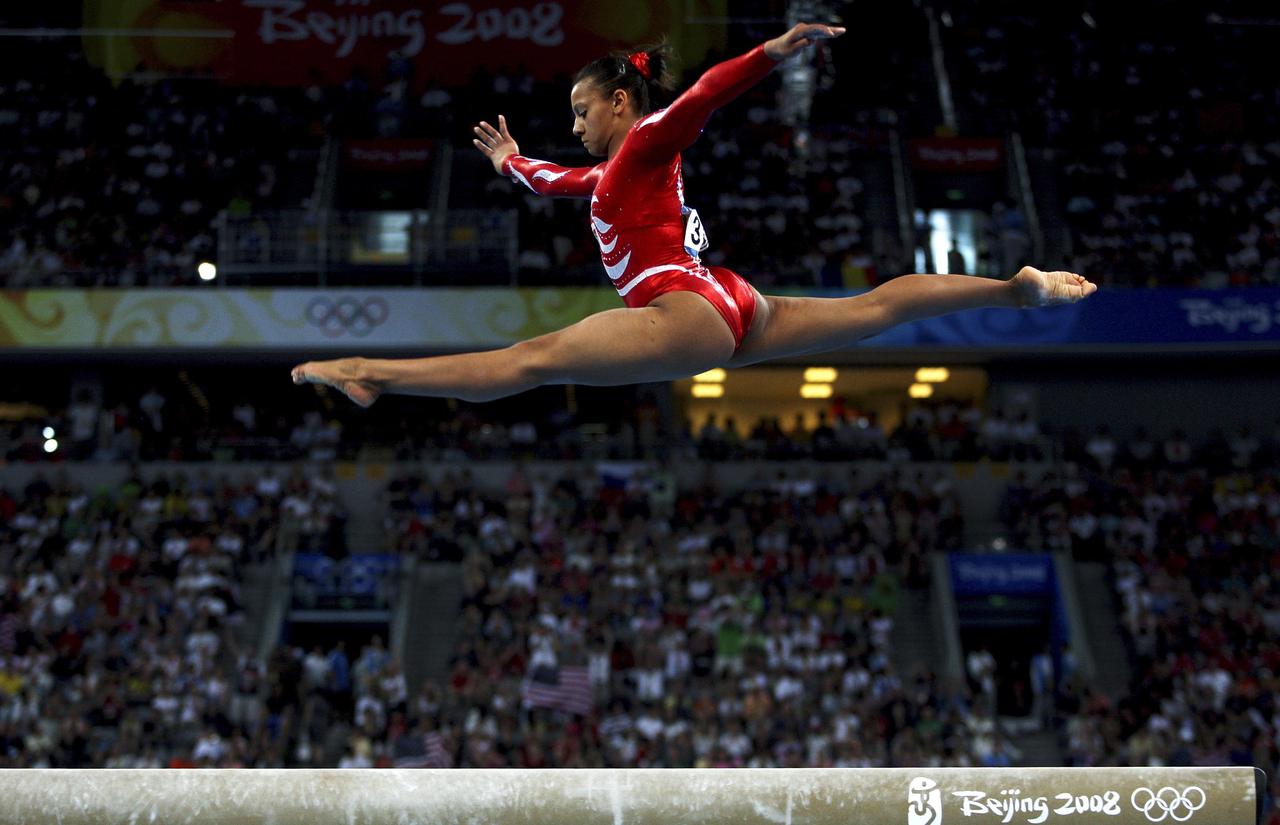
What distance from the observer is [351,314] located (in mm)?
19672

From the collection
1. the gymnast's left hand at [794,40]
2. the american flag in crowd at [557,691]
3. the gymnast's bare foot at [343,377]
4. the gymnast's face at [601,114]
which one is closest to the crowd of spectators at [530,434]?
the american flag in crowd at [557,691]

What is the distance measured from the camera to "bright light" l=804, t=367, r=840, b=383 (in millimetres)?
23344

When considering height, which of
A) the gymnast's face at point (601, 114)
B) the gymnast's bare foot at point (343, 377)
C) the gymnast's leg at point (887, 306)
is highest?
the gymnast's face at point (601, 114)

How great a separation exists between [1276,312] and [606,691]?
36.7 ft

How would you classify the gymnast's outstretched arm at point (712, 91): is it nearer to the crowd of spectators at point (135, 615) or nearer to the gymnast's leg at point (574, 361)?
the gymnast's leg at point (574, 361)

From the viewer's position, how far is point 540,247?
20.5m

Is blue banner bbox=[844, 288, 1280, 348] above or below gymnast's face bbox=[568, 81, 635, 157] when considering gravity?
above

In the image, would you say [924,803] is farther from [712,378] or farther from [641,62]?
[712,378]

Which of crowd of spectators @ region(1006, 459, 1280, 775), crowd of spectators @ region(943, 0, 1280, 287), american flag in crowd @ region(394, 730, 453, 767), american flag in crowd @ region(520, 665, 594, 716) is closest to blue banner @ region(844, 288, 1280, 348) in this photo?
crowd of spectators @ region(943, 0, 1280, 287)

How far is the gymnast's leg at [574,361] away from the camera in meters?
4.60

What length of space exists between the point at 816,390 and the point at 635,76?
19.4 meters

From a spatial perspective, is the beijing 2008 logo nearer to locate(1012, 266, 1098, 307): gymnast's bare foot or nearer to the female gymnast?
the female gymnast

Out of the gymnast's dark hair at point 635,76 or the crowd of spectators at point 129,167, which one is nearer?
the gymnast's dark hair at point 635,76

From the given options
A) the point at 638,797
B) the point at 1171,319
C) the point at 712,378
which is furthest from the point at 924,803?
the point at 712,378
